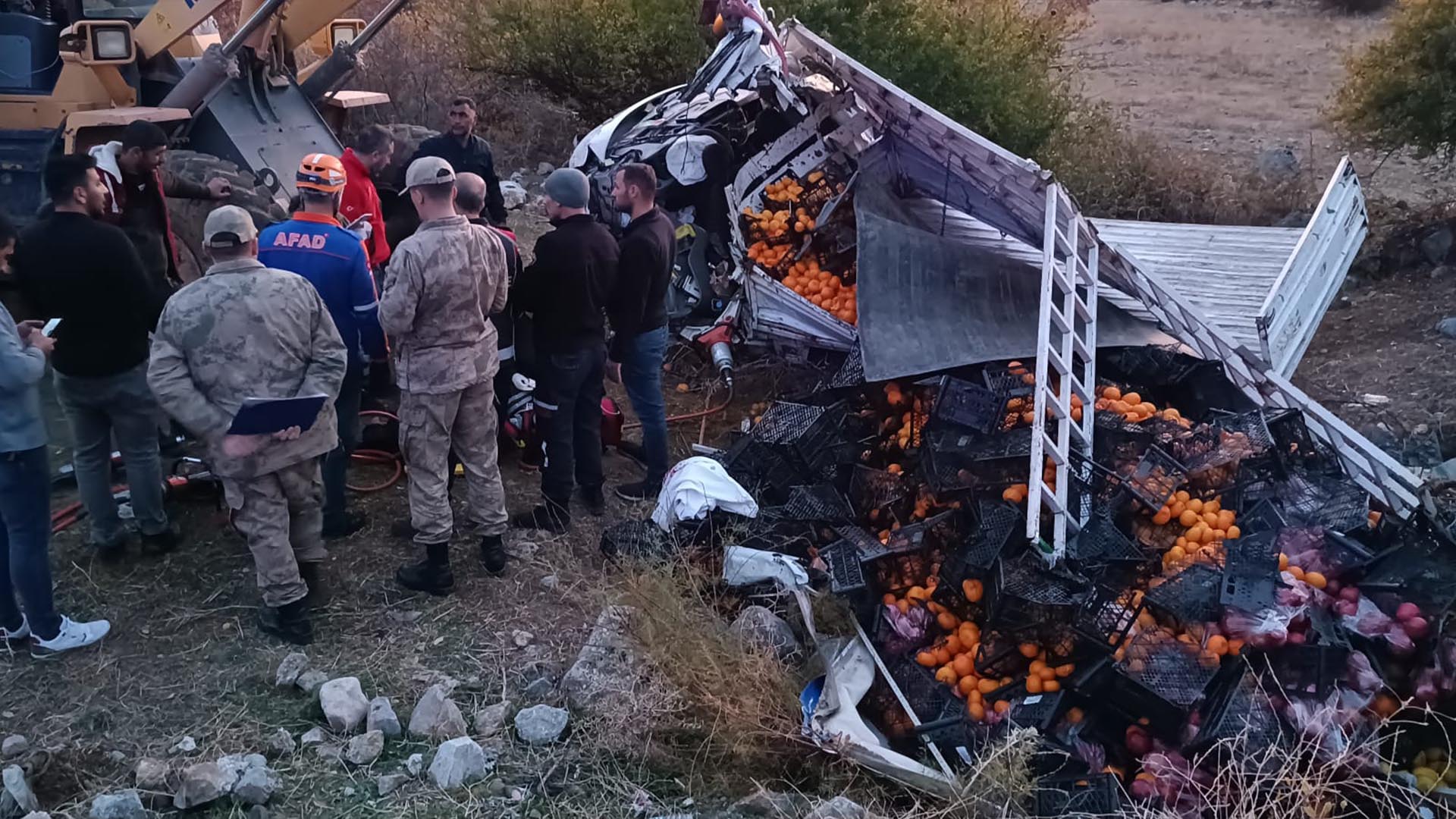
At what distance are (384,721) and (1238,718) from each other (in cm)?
307

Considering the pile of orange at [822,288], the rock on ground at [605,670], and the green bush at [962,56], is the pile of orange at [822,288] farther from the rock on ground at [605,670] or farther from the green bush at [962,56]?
the green bush at [962,56]

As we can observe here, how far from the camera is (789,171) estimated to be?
7684mm

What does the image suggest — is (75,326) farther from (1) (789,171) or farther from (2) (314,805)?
(1) (789,171)

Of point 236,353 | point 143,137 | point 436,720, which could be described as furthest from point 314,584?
point 143,137

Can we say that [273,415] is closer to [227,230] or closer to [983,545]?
[227,230]

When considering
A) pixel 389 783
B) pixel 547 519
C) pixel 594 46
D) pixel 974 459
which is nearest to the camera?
pixel 389 783

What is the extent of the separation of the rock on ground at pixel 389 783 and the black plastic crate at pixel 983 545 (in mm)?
2267

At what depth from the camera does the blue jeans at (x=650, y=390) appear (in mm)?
5711

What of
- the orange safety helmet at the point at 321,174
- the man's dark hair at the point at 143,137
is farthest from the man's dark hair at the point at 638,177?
the man's dark hair at the point at 143,137

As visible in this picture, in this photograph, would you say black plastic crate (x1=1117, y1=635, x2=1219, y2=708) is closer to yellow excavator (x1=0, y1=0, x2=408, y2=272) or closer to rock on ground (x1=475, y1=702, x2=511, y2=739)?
rock on ground (x1=475, y1=702, x2=511, y2=739)

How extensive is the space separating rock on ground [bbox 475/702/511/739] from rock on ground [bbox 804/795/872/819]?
4.03 ft

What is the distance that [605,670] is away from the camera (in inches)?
170

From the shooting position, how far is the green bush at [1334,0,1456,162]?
371 inches

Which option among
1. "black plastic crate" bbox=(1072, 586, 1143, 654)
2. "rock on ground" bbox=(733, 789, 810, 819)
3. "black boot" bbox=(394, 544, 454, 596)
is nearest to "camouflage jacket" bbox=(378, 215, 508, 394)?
"black boot" bbox=(394, 544, 454, 596)
